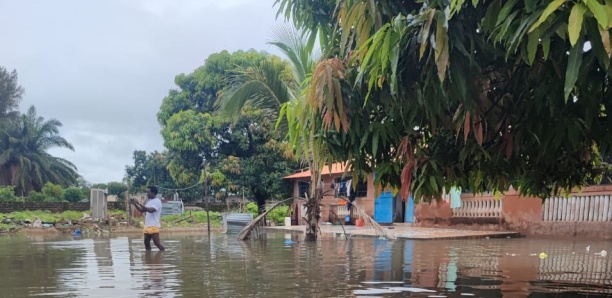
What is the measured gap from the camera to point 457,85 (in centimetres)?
336

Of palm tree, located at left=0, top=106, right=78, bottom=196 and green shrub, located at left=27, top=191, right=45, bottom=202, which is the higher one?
palm tree, located at left=0, top=106, right=78, bottom=196

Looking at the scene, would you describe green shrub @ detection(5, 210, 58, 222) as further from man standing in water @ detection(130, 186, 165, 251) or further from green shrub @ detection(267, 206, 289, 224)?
man standing in water @ detection(130, 186, 165, 251)

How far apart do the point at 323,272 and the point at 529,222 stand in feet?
35.0

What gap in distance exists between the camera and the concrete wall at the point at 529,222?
15481 millimetres

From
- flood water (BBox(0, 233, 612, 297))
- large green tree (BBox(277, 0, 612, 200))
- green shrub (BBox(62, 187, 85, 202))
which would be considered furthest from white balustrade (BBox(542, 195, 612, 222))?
green shrub (BBox(62, 187, 85, 202))

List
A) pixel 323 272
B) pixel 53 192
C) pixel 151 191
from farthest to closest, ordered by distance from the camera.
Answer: pixel 53 192 < pixel 151 191 < pixel 323 272

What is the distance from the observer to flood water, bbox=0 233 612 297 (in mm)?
7211

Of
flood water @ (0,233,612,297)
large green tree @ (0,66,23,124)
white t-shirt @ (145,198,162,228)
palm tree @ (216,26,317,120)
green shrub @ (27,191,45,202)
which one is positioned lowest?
flood water @ (0,233,612,297)

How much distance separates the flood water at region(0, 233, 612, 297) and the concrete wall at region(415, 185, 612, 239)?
187 cm

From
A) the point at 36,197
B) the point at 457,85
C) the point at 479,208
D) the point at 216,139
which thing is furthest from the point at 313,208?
the point at 36,197

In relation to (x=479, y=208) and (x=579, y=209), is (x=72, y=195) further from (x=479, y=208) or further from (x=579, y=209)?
(x=579, y=209)

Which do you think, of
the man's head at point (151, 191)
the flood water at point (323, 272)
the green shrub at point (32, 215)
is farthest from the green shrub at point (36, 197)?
the man's head at point (151, 191)

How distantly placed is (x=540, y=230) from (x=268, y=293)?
1259 centimetres

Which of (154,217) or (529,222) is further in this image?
(529,222)
